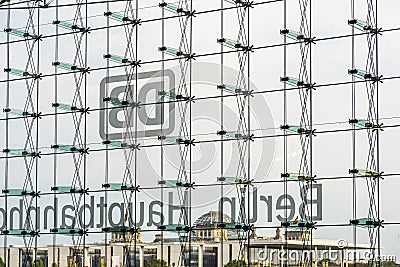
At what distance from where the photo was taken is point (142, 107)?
10508mm

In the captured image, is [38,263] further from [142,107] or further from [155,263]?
[142,107]

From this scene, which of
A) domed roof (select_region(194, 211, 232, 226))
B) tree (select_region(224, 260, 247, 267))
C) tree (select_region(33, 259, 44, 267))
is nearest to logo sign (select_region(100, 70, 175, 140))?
domed roof (select_region(194, 211, 232, 226))

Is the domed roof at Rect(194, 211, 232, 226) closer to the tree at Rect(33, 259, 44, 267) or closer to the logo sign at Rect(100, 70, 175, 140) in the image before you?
the logo sign at Rect(100, 70, 175, 140)

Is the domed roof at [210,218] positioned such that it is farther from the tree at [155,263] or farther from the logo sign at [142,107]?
the logo sign at [142,107]

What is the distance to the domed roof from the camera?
974cm

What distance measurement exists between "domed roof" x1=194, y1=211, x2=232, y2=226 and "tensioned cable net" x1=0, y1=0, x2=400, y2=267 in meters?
0.01

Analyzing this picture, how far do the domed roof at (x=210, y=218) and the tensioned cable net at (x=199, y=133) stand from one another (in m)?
0.01

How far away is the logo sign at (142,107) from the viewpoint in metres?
10.3

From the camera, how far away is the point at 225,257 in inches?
382

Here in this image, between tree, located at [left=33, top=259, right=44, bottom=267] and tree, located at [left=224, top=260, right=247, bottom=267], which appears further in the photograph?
tree, located at [left=33, top=259, right=44, bottom=267]

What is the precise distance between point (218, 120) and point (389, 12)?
1907 mm

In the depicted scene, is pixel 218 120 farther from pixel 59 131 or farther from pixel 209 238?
pixel 59 131

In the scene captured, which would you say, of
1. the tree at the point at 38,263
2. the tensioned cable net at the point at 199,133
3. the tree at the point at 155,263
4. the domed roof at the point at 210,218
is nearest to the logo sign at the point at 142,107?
the tensioned cable net at the point at 199,133

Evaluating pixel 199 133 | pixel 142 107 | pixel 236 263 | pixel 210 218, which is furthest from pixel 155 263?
pixel 142 107
